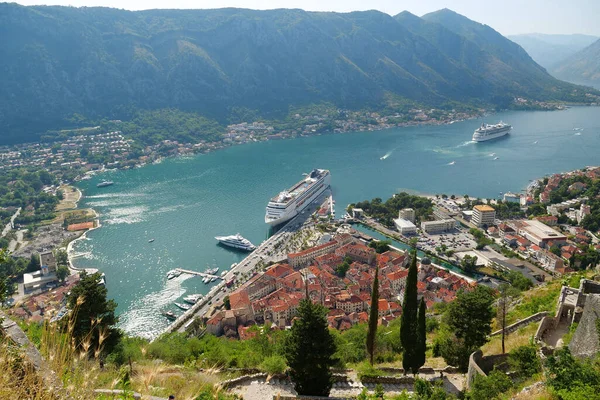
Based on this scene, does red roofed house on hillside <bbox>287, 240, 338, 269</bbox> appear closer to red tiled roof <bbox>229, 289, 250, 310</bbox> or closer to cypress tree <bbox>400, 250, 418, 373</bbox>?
red tiled roof <bbox>229, 289, 250, 310</bbox>

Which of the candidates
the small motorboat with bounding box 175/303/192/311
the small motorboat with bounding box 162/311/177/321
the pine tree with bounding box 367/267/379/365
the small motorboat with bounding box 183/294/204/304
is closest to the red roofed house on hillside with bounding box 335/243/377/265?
the small motorboat with bounding box 183/294/204/304

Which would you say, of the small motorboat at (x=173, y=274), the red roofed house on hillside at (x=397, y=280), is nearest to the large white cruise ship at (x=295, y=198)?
the small motorboat at (x=173, y=274)

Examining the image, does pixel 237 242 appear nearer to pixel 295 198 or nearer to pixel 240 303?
pixel 295 198

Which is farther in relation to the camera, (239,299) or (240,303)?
(239,299)

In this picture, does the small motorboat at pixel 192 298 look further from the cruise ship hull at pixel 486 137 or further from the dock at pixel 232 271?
the cruise ship hull at pixel 486 137

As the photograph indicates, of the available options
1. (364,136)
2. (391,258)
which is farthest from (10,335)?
(364,136)

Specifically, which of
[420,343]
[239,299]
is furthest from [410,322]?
[239,299]

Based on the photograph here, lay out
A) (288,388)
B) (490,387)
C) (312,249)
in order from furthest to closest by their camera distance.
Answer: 1. (312,249)
2. (288,388)
3. (490,387)
